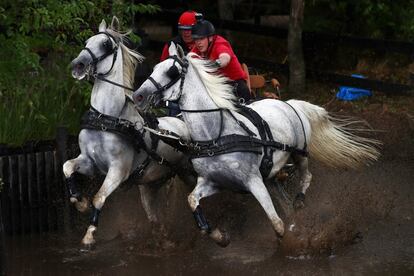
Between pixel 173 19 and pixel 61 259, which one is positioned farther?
pixel 173 19

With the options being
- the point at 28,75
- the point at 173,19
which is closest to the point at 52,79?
the point at 28,75

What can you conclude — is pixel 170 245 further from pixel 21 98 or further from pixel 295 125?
pixel 21 98

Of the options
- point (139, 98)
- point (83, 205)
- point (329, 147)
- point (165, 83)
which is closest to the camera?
point (139, 98)

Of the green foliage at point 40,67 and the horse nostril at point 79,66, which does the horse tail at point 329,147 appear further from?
the horse nostril at point 79,66

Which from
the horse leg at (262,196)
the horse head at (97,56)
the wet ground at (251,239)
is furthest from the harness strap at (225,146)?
the horse head at (97,56)

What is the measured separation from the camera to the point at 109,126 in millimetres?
9953

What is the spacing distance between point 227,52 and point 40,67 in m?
2.75

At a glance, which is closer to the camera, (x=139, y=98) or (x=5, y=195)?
(x=139, y=98)

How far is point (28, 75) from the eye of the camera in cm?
1261

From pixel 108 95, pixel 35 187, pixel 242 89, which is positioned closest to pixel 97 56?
pixel 108 95

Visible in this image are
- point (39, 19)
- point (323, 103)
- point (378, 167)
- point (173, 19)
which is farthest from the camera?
point (173, 19)

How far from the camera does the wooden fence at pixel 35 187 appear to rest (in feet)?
37.6

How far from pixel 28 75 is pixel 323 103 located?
510 cm

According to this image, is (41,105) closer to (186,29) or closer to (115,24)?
(115,24)
